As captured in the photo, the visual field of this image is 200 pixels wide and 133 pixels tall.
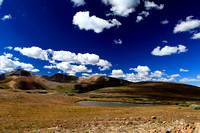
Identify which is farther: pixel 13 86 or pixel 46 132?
pixel 13 86

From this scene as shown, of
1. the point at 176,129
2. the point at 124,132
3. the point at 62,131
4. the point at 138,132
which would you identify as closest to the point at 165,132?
the point at 176,129

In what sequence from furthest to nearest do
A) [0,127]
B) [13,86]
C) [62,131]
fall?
1. [13,86]
2. [0,127]
3. [62,131]

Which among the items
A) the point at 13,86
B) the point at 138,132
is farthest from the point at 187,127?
the point at 13,86

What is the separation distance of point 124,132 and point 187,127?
6.05m

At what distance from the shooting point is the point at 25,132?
16.5 metres

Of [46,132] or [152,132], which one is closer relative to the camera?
[152,132]

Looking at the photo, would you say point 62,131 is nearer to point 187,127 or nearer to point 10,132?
point 10,132

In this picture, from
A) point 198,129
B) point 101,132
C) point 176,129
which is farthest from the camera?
point 101,132

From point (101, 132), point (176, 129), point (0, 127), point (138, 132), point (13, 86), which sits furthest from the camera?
point (13, 86)

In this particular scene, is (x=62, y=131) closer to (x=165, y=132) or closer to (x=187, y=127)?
(x=165, y=132)

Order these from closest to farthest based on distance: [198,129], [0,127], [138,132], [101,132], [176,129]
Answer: [198,129], [176,129], [138,132], [101,132], [0,127]

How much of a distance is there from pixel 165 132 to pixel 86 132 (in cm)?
849

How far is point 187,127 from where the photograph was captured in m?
11.7

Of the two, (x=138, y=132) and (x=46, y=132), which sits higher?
(x=138, y=132)
